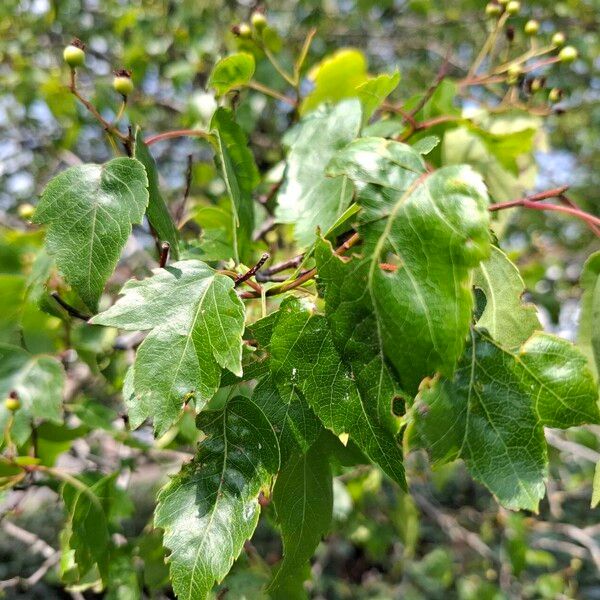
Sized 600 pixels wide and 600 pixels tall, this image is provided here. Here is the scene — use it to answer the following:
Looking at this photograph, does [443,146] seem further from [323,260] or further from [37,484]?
[37,484]

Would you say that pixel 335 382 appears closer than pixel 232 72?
Yes

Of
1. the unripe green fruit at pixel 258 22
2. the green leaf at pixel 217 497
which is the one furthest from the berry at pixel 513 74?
the green leaf at pixel 217 497

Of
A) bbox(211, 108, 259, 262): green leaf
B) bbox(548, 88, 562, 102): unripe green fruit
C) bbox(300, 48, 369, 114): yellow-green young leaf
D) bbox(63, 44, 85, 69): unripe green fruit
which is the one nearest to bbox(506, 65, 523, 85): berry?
bbox(548, 88, 562, 102): unripe green fruit

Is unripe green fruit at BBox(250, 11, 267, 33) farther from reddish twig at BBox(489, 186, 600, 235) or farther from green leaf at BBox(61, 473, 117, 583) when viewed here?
green leaf at BBox(61, 473, 117, 583)

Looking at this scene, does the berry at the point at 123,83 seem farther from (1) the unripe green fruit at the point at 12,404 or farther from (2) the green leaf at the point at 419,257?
(1) the unripe green fruit at the point at 12,404

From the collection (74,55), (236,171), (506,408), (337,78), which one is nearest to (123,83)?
(74,55)

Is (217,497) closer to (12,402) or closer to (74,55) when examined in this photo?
(12,402)
